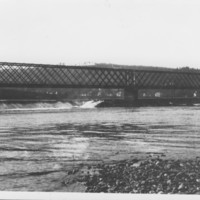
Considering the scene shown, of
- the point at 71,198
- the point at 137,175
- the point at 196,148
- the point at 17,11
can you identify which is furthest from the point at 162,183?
Result: the point at 17,11

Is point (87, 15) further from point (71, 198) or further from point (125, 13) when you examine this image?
point (71, 198)

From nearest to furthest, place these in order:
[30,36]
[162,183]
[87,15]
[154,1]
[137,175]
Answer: [162,183] → [137,175] → [154,1] → [87,15] → [30,36]

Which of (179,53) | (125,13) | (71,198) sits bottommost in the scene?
(71,198)

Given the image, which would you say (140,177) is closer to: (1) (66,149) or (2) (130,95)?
(1) (66,149)

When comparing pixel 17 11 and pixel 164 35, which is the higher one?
pixel 17 11

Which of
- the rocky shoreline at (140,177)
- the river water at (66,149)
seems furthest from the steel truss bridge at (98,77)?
the rocky shoreline at (140,177)

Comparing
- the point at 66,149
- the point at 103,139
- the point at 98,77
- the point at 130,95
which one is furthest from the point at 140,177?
the point at 130,95

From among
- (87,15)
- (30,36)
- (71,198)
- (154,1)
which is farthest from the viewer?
(30,36)

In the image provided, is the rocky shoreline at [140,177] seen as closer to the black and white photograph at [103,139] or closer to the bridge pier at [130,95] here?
the black and white photograph at [103,139]
